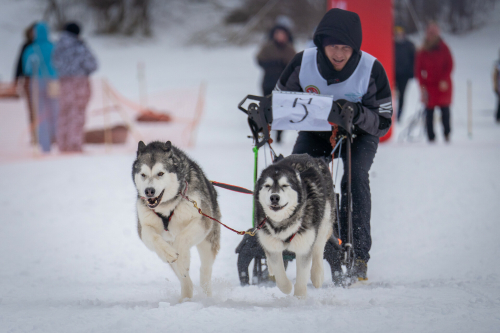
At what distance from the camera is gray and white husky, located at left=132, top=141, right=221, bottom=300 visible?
277 centimetres

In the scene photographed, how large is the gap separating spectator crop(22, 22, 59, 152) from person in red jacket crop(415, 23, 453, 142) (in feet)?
20.3

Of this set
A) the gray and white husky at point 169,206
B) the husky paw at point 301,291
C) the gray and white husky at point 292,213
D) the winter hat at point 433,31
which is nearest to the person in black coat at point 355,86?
the gray and white husky at point 292,213

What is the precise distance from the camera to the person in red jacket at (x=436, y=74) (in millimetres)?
8625

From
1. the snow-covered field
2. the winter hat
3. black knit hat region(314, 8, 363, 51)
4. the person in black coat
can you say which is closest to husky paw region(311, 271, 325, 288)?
the snow-covered field

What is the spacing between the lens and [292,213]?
264 centimetres

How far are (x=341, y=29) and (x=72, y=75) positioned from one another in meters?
6.02

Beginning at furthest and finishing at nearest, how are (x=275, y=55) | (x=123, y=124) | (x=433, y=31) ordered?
(x=123, y=124), (x=433, y=31), (x=275, y=55)

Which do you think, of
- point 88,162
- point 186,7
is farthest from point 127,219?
point 186,7

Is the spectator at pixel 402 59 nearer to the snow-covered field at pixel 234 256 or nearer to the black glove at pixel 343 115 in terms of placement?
the snow-covered field at pixel 234 256

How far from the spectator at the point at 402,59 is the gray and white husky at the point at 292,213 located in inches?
343

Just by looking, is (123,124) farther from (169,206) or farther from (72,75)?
(169,206)

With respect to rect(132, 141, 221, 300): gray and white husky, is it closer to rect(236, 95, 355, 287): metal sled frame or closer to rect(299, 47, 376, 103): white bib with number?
rect(236, 95, 355, 287): metal sled frame

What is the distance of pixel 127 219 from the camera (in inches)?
209

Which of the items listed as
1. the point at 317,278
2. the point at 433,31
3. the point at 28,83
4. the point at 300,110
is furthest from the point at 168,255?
the point at 433,31
